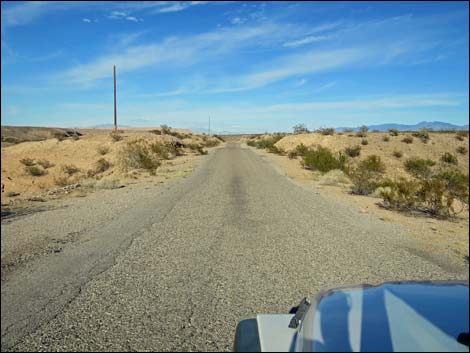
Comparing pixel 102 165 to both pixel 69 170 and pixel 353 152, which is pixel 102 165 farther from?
pixel 353 152

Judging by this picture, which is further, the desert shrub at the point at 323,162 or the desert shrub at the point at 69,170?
the desert shrub at the point at 69,170

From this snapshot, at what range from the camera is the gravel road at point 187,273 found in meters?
3.66

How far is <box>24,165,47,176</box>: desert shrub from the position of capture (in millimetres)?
23406

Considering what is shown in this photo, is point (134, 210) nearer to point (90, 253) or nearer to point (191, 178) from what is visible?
point (90, 253)

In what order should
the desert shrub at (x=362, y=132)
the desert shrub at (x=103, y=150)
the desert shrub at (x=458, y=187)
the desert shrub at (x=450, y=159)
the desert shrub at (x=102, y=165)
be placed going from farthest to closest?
the desert shrub at (x=362, y=132) → the desert shrub at (x=103, y=150) → the desert shrub at (x=450, y=159) → the desert shrub at (x=102, y=165) → the desert shrub at (x=458, y=187)

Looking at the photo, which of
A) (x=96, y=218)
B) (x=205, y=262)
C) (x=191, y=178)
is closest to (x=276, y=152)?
(x=191, y=178)

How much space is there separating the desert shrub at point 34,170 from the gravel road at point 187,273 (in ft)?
53.6

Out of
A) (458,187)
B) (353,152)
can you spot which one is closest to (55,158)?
(353,152)

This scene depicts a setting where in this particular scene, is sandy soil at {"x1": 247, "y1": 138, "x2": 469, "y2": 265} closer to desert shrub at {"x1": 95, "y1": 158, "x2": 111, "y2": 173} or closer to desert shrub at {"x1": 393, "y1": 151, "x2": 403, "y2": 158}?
desert shrub at {"x1": 95, "y1": 158, "x2": 111, "y2": 173}

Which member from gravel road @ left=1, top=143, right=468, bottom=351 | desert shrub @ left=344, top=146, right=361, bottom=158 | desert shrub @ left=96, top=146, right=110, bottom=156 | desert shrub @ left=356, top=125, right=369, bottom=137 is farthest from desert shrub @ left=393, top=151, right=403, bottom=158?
gravel road @ left=1, top=143, right=468, bottom=351

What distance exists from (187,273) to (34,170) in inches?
853

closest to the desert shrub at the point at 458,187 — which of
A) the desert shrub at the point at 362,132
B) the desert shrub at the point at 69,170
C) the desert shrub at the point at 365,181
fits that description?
the desert shrub at the point at 365,181

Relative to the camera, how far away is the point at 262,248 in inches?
259

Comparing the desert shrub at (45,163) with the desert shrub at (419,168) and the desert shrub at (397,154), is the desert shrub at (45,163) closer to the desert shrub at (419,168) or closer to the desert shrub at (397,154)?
the desert shrub at (419,168)
